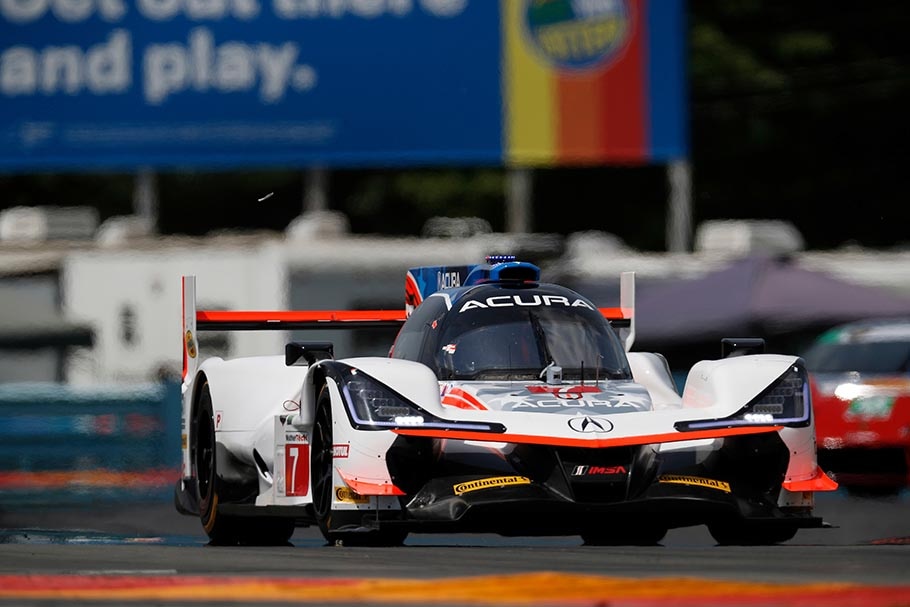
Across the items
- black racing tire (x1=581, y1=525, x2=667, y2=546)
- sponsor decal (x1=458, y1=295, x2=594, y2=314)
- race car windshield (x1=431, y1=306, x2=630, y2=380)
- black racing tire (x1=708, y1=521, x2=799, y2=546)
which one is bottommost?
black racing tire (x1=581, y1=525, x2=667, y2=546)

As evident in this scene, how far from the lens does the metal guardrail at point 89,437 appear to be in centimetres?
1952

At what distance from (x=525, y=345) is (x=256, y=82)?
20.3 meters

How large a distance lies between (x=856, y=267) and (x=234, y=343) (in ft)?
27.0

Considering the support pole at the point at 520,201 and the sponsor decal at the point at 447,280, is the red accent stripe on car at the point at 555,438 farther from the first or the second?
the support pole at the point at 520,201

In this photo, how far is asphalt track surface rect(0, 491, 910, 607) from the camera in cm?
627

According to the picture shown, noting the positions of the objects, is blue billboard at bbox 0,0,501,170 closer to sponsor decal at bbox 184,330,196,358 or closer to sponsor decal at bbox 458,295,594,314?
sponsor decal at bbox 184,330,196,358

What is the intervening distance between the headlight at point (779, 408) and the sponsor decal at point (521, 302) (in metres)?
1.24

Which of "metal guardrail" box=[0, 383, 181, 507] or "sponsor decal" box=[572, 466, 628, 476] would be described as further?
"metal guardrail" box=[0, 383, 181, 507]

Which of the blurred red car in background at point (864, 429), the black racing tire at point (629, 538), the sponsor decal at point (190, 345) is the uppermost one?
the sponsor decal at point (190, 345)

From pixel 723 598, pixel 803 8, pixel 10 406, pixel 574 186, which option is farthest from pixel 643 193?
pixel 723 598

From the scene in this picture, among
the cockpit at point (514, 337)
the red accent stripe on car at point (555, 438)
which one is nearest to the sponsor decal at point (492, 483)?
the red accent stripe on car at point (555, 438)

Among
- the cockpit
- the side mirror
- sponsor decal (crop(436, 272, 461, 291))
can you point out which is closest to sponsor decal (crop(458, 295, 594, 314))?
the cockpit

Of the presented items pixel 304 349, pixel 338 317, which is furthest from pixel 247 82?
pixel 304 349

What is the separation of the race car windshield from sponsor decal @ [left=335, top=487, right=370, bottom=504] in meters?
0.93
